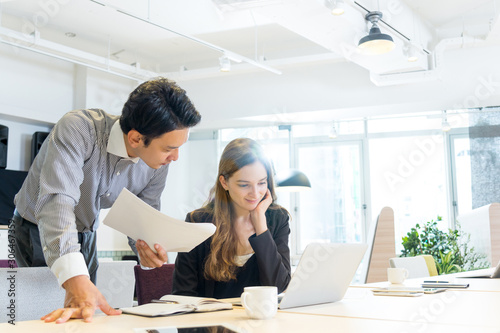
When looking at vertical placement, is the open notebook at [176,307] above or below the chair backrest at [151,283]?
above

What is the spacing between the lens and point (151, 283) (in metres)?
2.85

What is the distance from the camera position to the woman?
6.63 feet

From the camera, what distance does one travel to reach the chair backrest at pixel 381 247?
5.32 meters

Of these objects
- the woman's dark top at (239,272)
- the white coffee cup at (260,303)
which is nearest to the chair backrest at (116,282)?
the woman's dark top at (239,272)

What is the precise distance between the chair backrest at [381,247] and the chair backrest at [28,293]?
4.02 metres

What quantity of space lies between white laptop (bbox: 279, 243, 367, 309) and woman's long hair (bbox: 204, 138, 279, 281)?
0.52 meters

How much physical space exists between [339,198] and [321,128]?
A: 124 cm

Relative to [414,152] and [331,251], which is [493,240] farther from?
[331,251]

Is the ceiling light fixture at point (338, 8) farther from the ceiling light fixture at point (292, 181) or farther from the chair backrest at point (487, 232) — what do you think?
the chair backrest at point (487, 232)

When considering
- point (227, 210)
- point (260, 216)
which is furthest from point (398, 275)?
point (227, 210)

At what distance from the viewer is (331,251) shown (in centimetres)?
154

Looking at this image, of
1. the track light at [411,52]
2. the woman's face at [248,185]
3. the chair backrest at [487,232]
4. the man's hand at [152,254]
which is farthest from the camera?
the track light at [411,52]

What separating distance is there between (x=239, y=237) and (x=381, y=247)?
361cm

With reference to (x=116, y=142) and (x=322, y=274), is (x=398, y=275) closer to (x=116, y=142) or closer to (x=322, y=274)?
(x=322, y=274)
